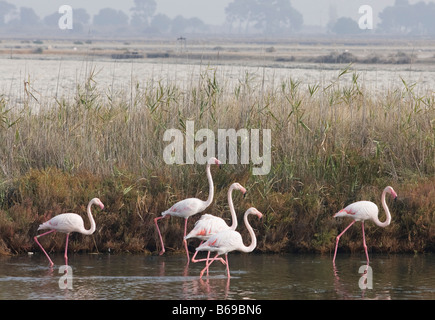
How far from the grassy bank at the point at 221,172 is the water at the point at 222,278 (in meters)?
0.39

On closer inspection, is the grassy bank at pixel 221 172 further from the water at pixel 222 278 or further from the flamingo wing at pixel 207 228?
the flamingo wing at pixel 207 228

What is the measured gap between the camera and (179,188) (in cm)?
1105

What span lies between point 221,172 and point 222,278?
253 centimetres

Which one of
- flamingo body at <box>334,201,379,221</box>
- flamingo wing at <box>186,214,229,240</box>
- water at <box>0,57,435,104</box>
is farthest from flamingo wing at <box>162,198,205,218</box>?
water at <box>0,57,435,104</box>

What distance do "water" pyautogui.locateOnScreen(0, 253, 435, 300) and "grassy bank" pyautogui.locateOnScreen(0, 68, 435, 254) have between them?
15.3 inches

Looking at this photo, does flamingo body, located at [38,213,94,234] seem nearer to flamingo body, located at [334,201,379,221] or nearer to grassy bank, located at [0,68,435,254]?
grassy bank, located at [0,68,435,254]

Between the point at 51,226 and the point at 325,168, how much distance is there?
13.6 ft

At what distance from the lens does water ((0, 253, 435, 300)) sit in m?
8.33

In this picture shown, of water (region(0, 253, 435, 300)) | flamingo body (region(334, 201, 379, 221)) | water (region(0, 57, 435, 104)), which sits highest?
water (region(0, 57, 435, 104))

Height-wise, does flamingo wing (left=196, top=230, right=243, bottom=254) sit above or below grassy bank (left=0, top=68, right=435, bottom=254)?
below

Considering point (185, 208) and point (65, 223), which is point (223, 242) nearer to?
point (185, 208)

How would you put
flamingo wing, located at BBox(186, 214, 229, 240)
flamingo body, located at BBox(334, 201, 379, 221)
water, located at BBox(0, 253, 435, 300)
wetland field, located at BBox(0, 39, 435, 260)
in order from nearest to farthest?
water, located at BBox(0, 253, 435, 300) < flamingo wing, located at BBox(186, 214, 229, 240) < flamingo body, located at BBox(334, 201, 379, 221) < wetland field, located at BBox(0, 39, 435, 260)
